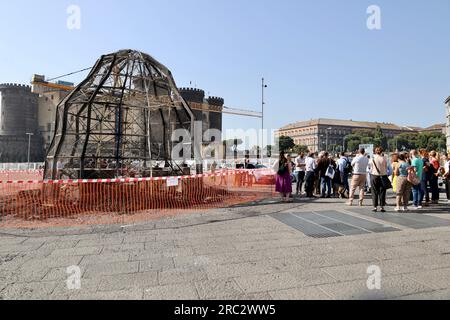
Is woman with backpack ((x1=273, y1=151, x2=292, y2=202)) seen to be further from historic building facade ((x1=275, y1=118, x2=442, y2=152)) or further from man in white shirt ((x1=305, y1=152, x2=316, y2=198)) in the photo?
historic building facade ((x1=275, y1=118, x2=442, y2=152))

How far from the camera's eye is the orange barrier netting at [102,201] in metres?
8.39

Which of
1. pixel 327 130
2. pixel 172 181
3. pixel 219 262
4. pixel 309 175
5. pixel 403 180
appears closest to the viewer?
pixel 219 262

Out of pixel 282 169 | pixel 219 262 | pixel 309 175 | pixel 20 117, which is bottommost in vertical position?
pixel 219 262

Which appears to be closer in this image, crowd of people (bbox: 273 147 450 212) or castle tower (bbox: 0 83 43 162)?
crowd of people (bbox: 273 147 450 212)

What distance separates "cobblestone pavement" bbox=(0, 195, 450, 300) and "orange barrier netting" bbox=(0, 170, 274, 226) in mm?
1447

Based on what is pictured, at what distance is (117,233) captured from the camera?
Result: 655cm

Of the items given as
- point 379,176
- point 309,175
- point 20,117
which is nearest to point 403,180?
point 379,176

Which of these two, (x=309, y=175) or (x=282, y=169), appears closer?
(x=282, y=169)

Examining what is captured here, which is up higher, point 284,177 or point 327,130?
point 327,130

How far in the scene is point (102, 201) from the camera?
944 cm

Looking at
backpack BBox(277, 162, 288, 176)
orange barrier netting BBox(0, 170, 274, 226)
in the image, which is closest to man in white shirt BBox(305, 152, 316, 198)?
backpack BBox(277, 162, 288, 176)

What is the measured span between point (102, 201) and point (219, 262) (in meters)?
6.02

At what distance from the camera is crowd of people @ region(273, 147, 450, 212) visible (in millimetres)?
8453

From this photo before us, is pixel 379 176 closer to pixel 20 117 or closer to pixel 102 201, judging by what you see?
pixel 102 201
